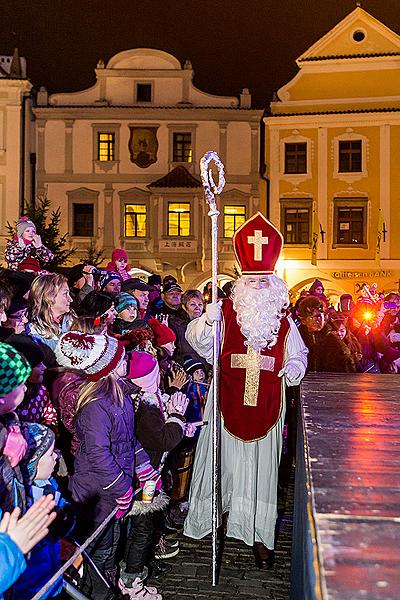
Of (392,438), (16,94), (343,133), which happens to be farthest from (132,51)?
(392,438)

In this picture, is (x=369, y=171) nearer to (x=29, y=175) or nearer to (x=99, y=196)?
(x=99, y=196)

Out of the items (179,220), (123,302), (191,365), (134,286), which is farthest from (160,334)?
(179,220)

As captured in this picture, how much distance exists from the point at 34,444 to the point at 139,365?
1.51m

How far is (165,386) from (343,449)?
3754 mm

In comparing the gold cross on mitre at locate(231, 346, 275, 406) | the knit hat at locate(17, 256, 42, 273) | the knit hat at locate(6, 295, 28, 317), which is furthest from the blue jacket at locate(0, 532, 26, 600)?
the knit hat at locate(17, 256, 42, 273)

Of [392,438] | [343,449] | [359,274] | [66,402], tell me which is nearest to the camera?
[343,449]

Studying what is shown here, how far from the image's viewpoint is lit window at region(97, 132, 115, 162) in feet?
93.2

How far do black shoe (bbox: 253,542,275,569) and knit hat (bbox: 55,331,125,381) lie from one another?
6.52 feet

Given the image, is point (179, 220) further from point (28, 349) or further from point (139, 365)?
point (28, 349)

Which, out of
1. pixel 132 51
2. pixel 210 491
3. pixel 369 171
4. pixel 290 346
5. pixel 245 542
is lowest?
pixel 245 542

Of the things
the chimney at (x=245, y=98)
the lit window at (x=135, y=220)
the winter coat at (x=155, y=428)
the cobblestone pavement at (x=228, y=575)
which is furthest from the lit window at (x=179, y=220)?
the winter coat at (x=155, y=428)

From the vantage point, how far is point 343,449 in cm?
A: 221

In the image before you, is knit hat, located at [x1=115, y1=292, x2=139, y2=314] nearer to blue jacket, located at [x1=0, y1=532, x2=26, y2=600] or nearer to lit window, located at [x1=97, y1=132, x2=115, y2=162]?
blue jacket, located at [x1=0, y1=532, x2=26, y2=600]

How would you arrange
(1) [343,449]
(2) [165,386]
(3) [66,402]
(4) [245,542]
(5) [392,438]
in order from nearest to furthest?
(1) [343,449], (5) [392,438], (3) [66,402], (4) [245,542], (2) [165,386]
